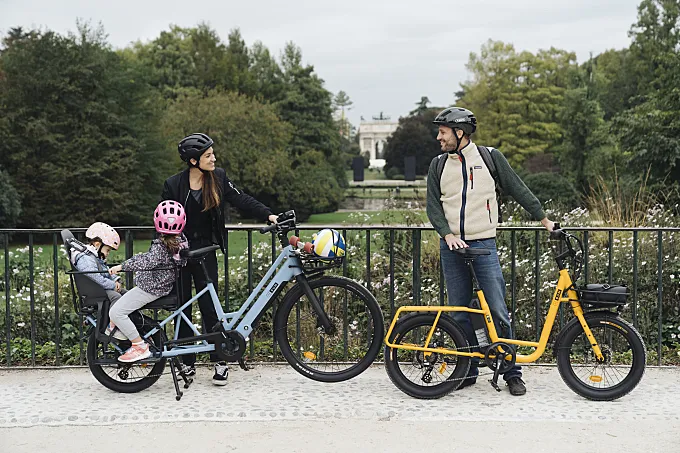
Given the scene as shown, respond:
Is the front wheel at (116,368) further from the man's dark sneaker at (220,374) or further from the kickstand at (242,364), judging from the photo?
the kickstand at (242,364)

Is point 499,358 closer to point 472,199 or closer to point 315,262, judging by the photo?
point 472,199

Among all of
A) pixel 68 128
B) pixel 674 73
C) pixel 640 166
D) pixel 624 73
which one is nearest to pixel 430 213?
pixel 640 166

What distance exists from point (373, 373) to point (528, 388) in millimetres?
1136

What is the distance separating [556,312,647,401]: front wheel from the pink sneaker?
2729 millimetres

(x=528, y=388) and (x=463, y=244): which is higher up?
(x=463, y=244)

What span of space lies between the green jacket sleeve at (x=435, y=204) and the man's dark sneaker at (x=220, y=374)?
1.76 metres

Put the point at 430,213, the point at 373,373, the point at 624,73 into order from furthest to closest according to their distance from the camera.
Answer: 1. the point at 624,73
2. the point at 373,373
3. the point at 430,213

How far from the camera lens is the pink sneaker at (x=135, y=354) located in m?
5.30

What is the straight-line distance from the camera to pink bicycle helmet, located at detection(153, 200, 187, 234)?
5.20m

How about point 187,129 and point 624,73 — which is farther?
point 624,73

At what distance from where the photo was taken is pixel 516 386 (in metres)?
5.32

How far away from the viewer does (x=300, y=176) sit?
4909cm

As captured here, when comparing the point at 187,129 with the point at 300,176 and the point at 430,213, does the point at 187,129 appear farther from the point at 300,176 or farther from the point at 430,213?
the point at 430,213

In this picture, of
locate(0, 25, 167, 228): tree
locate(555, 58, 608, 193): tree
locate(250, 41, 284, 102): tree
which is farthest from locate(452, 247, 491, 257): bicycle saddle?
locate(250, 41, 284, 102): tree
